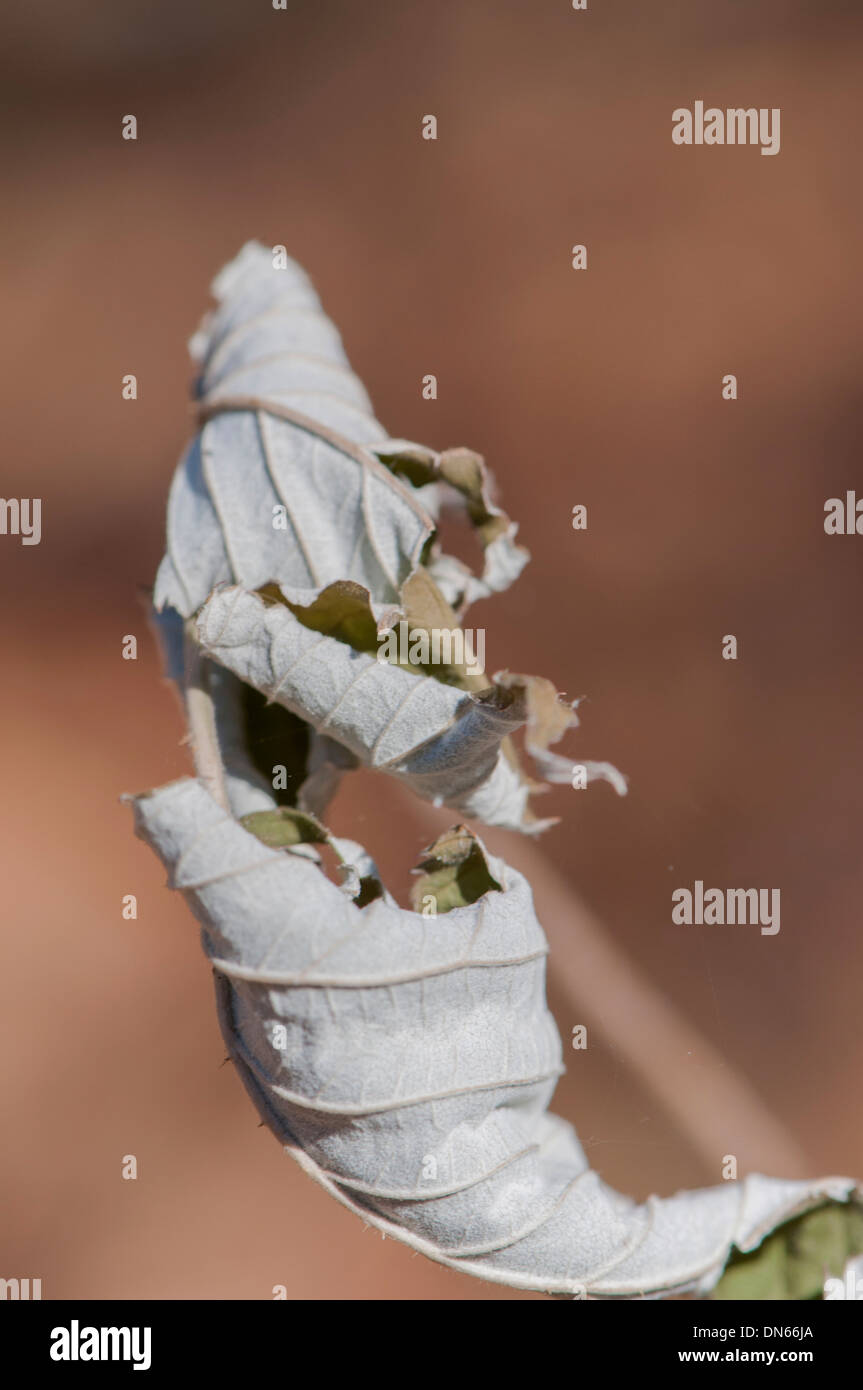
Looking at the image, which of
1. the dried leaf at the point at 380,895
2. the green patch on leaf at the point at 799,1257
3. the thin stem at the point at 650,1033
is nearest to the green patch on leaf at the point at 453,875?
the dried leaf at the point at 380,895

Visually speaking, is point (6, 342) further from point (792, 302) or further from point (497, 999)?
point (497, 999)

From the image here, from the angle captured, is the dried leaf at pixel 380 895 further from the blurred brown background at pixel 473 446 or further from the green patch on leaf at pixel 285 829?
the blurred brown background at pixel 473 446

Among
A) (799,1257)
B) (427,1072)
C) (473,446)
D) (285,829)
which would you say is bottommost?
(799,1257)

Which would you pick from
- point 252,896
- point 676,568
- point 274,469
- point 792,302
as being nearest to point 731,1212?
point 252,896

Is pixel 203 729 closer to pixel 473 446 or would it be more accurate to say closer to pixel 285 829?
pixel 285 829

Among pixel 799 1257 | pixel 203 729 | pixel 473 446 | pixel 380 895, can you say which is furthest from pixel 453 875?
pixel 473 446

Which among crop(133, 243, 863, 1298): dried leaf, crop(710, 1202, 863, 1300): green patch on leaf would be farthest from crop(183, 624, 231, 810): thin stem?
crop(710, 1202, 863, 1300): green patch on leaf
